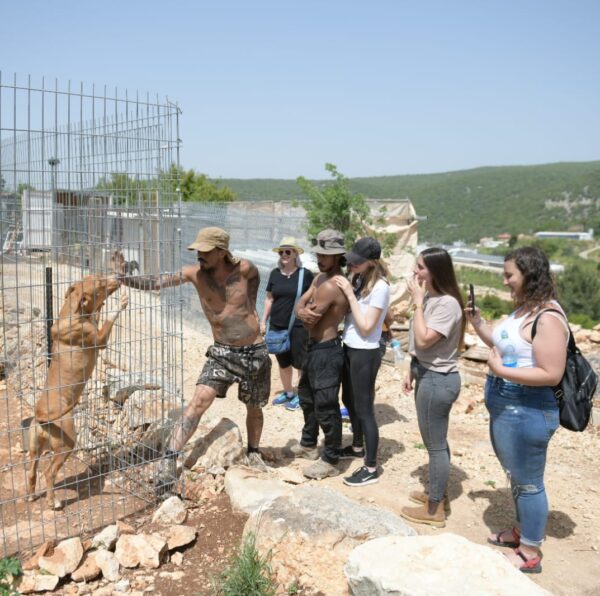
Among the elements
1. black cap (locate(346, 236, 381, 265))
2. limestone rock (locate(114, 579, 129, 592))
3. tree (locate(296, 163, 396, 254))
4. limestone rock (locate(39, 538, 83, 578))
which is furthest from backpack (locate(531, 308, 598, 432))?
tree (locate(296, 163, 396, 254))

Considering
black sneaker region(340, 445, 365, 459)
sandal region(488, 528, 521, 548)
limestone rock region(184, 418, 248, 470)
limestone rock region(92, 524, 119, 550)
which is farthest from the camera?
black sneaker region(340, 445, 365, 459)

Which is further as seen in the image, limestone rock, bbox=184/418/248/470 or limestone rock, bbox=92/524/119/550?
limestone rock, bbox=184/418/248/470

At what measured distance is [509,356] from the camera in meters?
3.47

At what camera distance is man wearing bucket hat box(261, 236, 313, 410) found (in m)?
6.57

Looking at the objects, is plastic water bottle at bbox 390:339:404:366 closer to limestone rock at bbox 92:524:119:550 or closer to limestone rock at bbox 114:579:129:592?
limestone rock at bbox 92:524:119:550

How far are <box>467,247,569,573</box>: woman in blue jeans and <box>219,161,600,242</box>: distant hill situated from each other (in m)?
55.7

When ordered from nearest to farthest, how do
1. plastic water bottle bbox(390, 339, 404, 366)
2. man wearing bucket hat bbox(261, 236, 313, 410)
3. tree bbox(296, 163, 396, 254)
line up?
man wearing bucket hat bbox(261, 236, 313, 410) → plastic water bottle bbox(390, 339, 404, 366) → tree bbox(296, 163, 396, 254)

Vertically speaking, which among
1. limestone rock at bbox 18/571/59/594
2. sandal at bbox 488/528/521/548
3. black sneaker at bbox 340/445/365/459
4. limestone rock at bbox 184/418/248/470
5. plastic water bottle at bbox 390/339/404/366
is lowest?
limestone rock at bbox 18/571/59/594

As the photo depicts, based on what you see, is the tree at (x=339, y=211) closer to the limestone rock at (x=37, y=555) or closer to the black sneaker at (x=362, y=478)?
the black sneaker at (x=362, y=478)

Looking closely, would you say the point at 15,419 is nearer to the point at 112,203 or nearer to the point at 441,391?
the point at 112,203

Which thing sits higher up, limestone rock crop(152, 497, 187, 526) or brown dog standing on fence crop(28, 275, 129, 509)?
brown dog standing on fence crop(28, 275, 129, 509)

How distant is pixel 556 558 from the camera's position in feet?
12.8

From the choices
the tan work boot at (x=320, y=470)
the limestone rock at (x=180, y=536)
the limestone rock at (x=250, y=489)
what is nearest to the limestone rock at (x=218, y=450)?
the limestone rock at (x=250, y=489)

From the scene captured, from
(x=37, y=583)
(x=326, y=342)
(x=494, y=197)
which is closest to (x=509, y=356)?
(x=326, y=342)
